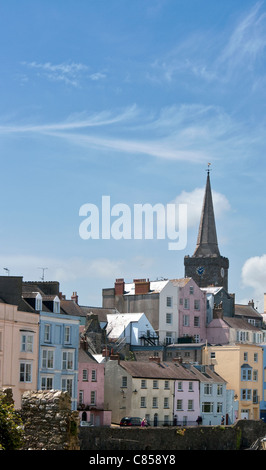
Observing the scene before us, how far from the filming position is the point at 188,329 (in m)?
114

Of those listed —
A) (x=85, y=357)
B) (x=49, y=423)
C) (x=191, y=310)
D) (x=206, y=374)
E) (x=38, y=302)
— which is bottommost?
(x=49, y=423)

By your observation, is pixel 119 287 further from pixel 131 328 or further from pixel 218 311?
pixel 218 311

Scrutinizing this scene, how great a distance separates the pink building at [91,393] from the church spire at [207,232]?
2804 inches

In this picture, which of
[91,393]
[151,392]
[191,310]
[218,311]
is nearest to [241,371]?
[191,310]

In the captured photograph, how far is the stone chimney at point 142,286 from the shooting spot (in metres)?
113

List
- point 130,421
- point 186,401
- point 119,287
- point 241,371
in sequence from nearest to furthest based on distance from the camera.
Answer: point 130,421
point 186,401
point 241,371
point 119,287

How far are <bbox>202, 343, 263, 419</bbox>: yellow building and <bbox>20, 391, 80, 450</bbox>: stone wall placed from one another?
2793 inches

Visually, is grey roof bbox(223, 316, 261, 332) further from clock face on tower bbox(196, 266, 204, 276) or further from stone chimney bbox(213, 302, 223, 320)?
clock face on tower bbox(196, 266, 204, 276)

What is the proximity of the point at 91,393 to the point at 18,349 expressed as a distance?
1403 centimetres

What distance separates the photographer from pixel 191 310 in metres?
115

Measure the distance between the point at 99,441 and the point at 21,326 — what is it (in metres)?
11.2
